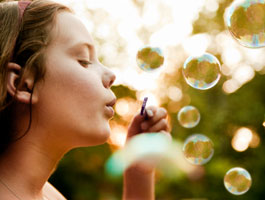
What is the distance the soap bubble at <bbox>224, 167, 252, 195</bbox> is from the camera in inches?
115

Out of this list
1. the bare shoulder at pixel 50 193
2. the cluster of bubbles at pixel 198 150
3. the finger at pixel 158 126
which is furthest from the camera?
the cluster of bubbles at pixel 198 150

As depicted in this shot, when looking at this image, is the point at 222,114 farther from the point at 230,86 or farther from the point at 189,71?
the point at 189,71

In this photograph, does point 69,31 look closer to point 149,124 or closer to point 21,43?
point 21,43

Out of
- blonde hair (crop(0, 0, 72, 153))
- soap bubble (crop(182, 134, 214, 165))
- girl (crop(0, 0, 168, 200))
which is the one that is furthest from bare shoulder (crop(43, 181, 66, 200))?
soap bubble (crop(182, 134, 214, 165))

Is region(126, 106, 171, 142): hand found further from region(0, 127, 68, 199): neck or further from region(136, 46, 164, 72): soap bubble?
region(136, 46, 164, 72): soap bubble

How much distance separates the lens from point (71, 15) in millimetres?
1750

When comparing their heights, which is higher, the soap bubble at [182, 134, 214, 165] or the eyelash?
the eyelash

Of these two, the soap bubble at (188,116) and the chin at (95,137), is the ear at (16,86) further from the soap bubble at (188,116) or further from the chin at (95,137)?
the soap bubble at (188,116)

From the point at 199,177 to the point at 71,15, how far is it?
579 inches

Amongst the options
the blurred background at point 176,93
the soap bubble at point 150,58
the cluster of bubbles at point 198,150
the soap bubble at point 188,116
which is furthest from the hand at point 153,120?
the blurred background at point 176,93

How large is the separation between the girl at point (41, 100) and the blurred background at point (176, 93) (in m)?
12.7

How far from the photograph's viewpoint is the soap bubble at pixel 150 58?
3018 millimetres

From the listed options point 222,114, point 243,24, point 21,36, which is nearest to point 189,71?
point 243,24

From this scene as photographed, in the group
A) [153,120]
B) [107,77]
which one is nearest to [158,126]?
[153,120]
